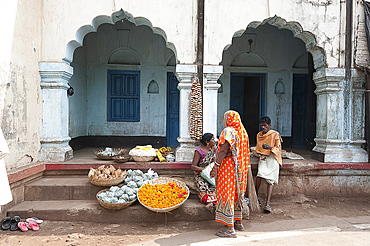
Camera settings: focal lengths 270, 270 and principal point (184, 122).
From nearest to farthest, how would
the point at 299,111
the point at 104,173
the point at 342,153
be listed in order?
the point at 104,173, the point at 342,153, the point at 299,111

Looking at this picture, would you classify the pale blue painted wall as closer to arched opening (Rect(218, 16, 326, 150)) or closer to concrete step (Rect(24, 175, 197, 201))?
arched opening (Rect(218, 16, 326, 150))

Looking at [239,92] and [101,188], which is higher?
[239,92]

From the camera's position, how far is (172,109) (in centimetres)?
861

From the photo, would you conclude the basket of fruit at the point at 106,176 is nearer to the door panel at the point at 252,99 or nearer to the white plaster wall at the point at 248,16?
the white plaster wall at the point at 248,16

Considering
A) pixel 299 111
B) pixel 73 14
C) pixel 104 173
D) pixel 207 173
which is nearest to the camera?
pixel 207 173

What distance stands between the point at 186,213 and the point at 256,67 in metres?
5.65

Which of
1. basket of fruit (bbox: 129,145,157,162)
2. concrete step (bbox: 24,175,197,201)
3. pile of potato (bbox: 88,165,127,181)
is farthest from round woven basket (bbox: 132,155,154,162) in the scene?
concrete step (bbox: 24,175,197,201)

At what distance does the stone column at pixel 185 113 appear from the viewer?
560cm

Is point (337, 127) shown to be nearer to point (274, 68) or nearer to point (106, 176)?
point (274, 68)

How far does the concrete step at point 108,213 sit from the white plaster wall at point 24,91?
864mm

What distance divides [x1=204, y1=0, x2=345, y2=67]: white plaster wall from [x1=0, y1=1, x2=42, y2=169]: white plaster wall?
3.36 metres

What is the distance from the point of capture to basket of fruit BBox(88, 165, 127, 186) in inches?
186

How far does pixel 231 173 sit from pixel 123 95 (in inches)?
211

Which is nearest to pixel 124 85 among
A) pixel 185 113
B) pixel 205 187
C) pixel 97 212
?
pixel 185 113
